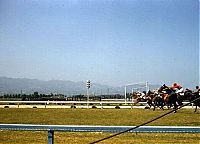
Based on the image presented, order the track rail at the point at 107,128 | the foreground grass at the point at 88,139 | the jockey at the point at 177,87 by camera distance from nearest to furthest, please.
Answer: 1. the track rail at the point at 107,128
2. the foreground grass at the point at 88,139
3. the jockey at the point at 177,87

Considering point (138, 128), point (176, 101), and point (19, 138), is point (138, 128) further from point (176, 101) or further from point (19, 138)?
point (176, 101)

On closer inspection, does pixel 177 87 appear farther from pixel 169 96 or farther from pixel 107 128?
pixel 107 128

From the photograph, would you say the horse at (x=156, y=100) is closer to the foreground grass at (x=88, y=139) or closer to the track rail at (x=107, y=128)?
the foreground grass at (x=88, y=139)

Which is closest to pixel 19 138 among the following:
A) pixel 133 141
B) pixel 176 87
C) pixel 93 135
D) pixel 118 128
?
pixel 93 135

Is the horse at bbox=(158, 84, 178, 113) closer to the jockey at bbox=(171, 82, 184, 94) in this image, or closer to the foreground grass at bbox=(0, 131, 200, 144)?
the jockey at bbox=(171, 82, 184, 94)

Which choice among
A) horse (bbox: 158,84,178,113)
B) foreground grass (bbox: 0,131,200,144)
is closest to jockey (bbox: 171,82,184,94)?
horse (bbox: 158,84,178,113)

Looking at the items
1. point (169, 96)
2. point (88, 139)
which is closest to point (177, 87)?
point (169, 96)

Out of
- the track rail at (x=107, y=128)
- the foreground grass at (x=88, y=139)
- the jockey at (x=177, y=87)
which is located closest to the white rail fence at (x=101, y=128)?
the track rail at (x=107, y=128)

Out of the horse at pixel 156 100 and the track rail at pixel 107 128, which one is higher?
the horse at pixel 156 100

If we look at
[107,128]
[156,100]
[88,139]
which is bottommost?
[88,139]

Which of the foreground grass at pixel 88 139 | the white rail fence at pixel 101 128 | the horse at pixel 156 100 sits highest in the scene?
the horse at pixel 156 100

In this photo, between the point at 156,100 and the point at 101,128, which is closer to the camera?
the point at 101,128

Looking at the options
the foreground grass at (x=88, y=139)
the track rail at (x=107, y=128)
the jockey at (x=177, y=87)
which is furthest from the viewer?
the jockey at (x=177, y=87)

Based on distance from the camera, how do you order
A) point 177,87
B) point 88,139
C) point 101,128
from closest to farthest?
1. point 101,128
2. point 88,139
3. point 177,87
